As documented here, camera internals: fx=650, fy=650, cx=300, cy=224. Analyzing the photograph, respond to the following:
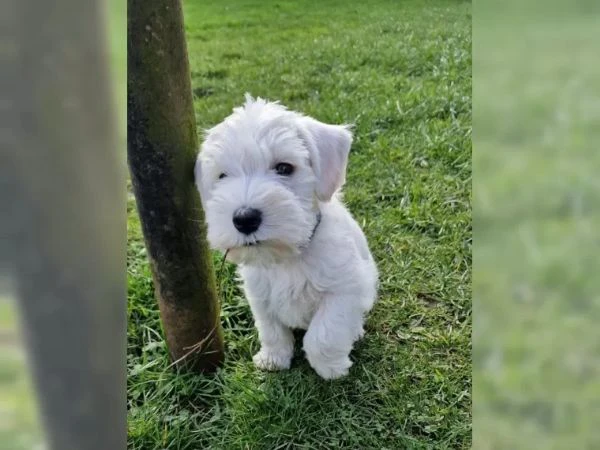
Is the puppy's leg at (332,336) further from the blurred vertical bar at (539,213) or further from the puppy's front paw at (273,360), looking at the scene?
the blurred vertical bar at (539,213)

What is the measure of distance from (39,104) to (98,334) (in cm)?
46

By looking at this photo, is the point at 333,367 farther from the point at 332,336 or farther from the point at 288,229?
the point at 288,229

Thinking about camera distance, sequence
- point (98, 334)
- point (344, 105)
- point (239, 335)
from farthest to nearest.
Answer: point (344, 105) < point (239, 335) < point (98, 334)

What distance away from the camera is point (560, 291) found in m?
1.22

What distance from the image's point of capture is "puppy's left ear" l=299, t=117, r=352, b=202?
1.79m

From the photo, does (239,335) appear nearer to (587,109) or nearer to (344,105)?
(344,105)

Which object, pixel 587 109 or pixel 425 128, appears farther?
pixel 425 128

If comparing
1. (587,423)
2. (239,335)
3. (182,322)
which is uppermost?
(587,423)

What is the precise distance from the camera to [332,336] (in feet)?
6.14

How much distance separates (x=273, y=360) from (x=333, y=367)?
8.0 inches

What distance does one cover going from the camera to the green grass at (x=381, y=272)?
1.72m

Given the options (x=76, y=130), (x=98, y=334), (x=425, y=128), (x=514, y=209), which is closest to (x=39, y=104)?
(x=76, y=130)

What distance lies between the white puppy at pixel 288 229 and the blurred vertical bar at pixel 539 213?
21.7 inches

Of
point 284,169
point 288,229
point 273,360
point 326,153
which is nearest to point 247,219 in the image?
point 288,229
